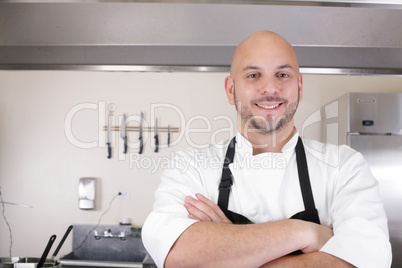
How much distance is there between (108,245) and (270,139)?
7.77ft

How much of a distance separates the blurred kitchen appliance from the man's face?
2355 mm

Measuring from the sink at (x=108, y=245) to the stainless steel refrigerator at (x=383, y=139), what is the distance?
75.8 inches

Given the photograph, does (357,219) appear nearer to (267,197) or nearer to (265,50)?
(267,197)

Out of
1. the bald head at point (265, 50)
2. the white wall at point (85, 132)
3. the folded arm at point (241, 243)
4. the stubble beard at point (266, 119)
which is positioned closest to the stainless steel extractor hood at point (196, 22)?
the bald head at point (265, 50)

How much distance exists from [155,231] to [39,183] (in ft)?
8.65

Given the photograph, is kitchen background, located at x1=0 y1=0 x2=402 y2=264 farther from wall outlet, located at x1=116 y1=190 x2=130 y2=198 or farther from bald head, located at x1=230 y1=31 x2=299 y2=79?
bald head, located at x1=230 y1=31 x2=299 y2=79

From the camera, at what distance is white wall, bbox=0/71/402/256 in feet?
11.0

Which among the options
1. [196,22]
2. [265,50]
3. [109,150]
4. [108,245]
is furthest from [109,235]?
[265,50]

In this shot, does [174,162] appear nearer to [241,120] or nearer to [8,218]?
[241,120]

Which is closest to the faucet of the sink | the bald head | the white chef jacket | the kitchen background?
the sink

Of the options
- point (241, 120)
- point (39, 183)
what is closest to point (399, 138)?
point (241, 120)

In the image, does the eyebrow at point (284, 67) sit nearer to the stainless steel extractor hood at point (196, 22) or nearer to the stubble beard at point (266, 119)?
the stubble beard at point (266, 119)

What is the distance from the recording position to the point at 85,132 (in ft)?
11.1

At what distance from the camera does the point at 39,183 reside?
339 cm
